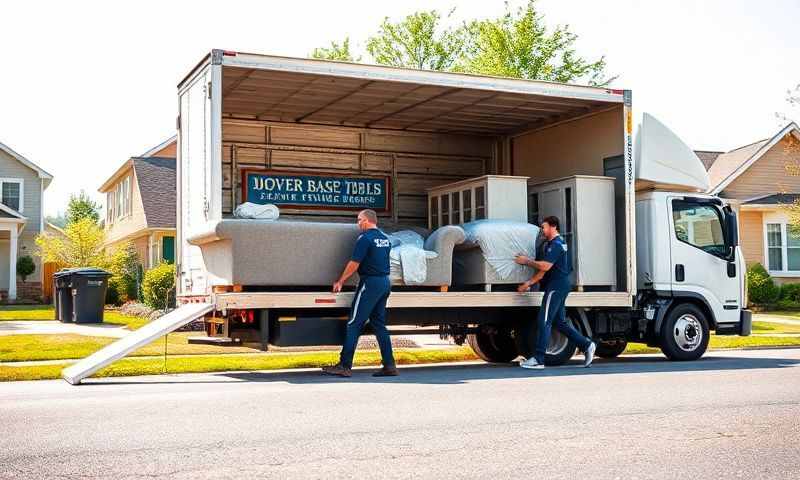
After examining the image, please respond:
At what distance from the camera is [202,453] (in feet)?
→ 21.0

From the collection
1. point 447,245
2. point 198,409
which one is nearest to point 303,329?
point 447,245

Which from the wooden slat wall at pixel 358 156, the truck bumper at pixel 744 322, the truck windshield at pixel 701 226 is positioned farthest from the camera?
the wooden slat wall at pixel 358 156

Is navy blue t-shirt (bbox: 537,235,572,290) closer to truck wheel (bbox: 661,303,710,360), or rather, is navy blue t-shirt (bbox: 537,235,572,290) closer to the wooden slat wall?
truck wheel (bbox: 661,303,710,360)

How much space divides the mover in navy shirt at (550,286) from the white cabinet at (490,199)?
1.03 metres

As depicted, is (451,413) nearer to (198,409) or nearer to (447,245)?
(198,409)

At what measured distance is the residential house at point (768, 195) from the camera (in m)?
32.7

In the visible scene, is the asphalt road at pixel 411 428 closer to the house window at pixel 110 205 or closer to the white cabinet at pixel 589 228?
the white cabinet at pixel 589 228

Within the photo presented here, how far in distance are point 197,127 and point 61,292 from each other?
14392 mm

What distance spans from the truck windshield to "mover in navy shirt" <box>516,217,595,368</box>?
2.45 m

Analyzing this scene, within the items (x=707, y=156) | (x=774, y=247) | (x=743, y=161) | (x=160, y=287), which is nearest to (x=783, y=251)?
(x=774, y=247)

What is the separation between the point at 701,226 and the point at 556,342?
309 centimetres

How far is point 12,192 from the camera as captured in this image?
3906cm

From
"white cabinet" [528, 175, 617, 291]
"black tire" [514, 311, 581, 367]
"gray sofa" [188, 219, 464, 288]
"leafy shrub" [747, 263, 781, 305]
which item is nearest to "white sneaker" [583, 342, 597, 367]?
"black tire" [514, 311, 581, 367]

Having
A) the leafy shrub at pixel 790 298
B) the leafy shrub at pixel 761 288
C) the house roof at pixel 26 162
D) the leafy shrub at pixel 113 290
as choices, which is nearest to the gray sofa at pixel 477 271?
the leafy shrub at pixel 761 288
